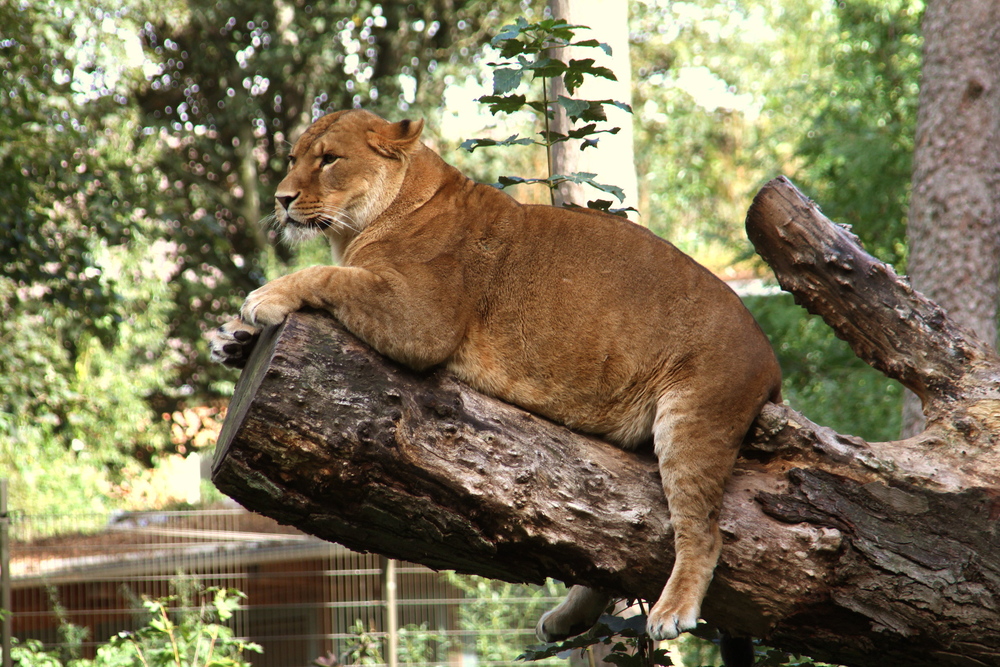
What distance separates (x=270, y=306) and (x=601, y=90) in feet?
10.9

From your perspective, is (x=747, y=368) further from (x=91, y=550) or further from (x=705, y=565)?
(x=91, y=550)

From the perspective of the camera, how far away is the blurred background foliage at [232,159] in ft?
27.9

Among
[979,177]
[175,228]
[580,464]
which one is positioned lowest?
[580,464]

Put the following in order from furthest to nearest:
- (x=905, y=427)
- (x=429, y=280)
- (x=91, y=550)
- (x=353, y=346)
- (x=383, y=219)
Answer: (x=91, y=550)
(x=905, y=427)
(x=383, y=219)
(x=429, y=280)
(x=353, y=346)

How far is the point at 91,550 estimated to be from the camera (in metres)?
9.33

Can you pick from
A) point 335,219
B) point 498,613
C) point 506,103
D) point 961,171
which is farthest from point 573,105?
point 498,613

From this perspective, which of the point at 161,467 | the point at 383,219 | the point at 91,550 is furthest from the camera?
the point at 161,467

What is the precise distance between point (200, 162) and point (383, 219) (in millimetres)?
14294

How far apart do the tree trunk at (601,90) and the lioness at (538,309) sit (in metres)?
2.02

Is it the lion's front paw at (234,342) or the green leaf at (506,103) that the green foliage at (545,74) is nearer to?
the green leaf at (506,103)

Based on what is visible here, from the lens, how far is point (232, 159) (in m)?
16.3

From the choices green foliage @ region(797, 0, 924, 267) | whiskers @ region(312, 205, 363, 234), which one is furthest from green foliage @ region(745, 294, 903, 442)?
whiskers @ region(312, 205, 363, 234)

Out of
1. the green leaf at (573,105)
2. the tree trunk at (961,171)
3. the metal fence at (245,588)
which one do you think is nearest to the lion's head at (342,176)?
the green leaf at (573,105)

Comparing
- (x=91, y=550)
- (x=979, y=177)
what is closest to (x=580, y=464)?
(x=979, y=177)
